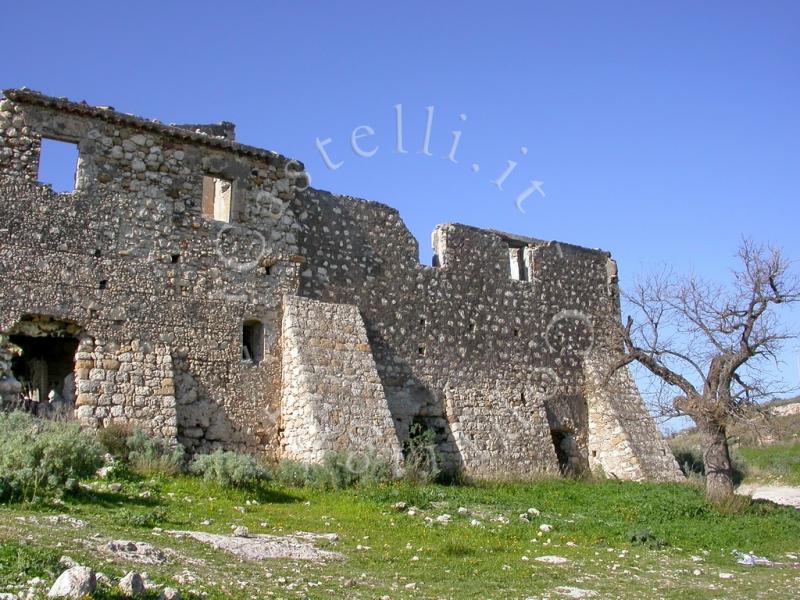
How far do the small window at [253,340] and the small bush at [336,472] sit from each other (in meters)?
2.30

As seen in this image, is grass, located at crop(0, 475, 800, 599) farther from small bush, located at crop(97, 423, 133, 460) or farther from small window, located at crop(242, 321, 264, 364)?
small window, located at crop(242, 321, 264, 364)

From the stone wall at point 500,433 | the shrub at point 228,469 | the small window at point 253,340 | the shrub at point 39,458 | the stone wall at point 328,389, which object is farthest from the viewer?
the stone wall at point 500,433

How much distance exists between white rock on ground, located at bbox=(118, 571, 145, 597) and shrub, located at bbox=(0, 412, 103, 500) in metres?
3.85

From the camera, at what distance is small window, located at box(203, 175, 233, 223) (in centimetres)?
1533

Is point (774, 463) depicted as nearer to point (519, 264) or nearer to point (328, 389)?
point (519, 264)

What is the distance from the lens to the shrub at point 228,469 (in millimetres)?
11391

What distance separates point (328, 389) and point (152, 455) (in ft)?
10.7

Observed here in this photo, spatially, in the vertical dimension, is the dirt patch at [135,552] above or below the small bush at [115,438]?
below

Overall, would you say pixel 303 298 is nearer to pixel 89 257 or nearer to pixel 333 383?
pixel 333 383

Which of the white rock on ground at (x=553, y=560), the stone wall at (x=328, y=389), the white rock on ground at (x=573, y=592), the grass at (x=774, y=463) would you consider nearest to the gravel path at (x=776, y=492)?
the grass at (x=774, y=463)

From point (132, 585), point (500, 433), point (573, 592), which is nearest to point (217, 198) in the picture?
point (500, 433)

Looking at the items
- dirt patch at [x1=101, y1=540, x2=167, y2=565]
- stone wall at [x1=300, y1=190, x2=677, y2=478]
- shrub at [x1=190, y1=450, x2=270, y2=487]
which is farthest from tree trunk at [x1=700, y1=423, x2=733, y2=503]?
dirt patch at [x1=101, y1=540, x2=167, y2=565]

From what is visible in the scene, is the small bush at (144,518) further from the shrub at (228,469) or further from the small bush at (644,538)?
the small bush at (644,538)

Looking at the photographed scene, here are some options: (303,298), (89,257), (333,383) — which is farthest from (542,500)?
(89,257)
